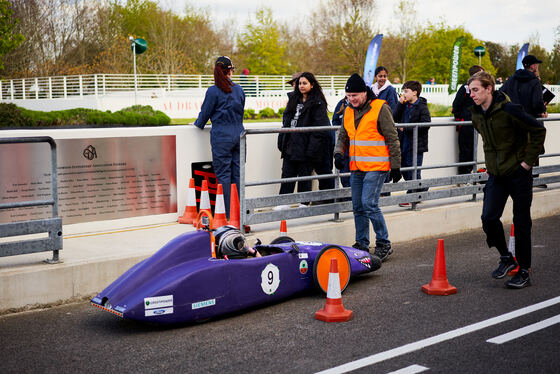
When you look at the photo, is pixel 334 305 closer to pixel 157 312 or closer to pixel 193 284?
→ pixel 193 284

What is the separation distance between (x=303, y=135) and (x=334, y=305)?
3875 mm

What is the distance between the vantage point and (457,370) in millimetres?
4750

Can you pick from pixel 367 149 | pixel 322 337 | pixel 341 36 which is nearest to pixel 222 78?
pixel 367 149

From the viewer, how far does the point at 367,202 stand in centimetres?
805

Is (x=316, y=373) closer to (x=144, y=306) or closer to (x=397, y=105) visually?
(x=144, y=306)

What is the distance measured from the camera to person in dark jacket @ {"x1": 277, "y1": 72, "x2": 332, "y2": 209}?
31.1 ft

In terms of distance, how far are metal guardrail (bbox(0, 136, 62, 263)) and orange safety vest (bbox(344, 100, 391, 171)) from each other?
127 inches

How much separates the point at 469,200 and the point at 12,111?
22.6 metres

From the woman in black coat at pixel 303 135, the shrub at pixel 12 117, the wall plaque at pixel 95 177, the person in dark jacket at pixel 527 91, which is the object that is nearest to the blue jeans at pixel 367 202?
the woman in black coat at pixel 303 135

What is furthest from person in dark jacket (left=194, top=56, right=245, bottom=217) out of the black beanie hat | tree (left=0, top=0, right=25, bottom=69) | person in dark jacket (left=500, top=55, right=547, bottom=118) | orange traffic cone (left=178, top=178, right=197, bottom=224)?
tree (left=0, top=0, right=25, bottom=69)

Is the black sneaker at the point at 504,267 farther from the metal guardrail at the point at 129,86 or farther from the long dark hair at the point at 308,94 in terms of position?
the metal guardrail at the point at 129,86

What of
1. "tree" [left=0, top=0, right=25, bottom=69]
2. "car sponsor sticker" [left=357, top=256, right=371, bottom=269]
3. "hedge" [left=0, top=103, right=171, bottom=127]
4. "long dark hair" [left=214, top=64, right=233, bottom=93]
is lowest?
"car sponsor sticker" [left=357, top=256, right=371, bottom=269]

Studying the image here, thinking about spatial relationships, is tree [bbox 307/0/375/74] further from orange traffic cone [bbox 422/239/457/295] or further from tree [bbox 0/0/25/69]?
orange traffic cone [bbox 422/239/457/295]

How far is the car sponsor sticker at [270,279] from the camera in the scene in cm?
632
